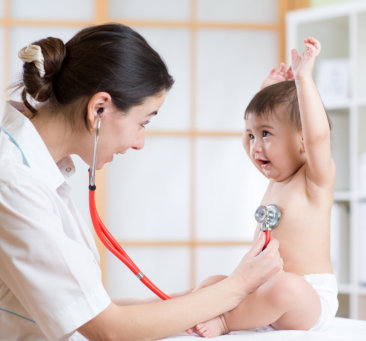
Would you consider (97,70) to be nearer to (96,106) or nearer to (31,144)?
(96,106)

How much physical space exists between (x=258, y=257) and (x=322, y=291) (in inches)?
10.2

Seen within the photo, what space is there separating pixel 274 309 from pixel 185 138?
8.44ft

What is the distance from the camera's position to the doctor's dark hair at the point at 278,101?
1639 mm

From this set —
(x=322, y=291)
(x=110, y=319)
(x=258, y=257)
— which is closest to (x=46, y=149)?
(x=110, y=319)

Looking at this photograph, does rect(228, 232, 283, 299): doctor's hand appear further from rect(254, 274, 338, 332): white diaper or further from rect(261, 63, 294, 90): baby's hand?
rect(261, 63, 294, 90): baby's hand

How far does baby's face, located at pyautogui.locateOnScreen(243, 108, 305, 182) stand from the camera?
164cm

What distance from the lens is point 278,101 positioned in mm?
1647

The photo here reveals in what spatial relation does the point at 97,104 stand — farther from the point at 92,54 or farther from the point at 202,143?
the point at 202,143

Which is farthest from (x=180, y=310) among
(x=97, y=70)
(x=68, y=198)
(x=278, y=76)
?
(x=278, y=76)

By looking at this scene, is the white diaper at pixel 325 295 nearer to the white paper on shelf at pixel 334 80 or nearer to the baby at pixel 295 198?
the baby at pixel 295 198

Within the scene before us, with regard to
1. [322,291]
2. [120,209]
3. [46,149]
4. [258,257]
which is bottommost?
[120,209]

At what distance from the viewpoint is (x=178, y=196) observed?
151 inches

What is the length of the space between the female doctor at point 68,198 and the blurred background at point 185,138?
92.2 inches

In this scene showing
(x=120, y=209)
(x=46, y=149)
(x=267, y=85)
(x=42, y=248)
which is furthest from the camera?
(x=120, y=209)
